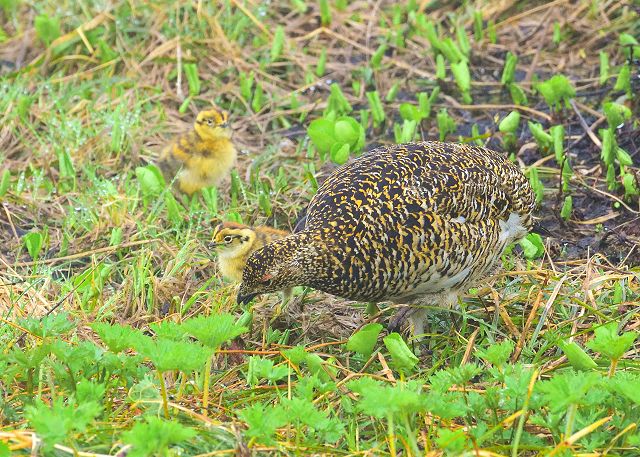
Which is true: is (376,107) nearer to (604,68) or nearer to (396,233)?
(604,68)

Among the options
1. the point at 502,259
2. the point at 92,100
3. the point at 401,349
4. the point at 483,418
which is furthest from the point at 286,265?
the point at 92,100

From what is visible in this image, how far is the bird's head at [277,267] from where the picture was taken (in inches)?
183

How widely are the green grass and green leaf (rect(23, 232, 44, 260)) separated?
0.01m

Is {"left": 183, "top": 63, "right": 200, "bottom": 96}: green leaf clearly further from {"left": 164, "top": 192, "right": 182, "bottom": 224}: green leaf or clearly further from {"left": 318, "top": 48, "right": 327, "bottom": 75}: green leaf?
{"left": 164, "top": 192, "right": 182, "bottom": 224}: green leaf

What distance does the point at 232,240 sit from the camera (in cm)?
561

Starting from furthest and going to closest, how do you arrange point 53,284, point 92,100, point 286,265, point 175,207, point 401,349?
1. point 92,100
2. point 175,207
3. point 53,284
4. point 286,265
5. point 401,349

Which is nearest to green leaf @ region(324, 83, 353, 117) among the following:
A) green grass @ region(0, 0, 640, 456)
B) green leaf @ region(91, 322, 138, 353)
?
green grass @ region(0, 0, 640, 456)

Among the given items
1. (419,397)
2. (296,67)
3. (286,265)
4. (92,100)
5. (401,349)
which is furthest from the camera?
(296,67)

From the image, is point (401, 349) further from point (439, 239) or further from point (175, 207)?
point (175, 207)

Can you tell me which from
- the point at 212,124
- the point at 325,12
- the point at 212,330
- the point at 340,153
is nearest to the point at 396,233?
the point at 212,330

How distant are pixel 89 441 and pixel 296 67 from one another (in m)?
5.14

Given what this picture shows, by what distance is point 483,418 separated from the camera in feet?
13.0

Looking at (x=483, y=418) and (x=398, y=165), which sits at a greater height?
(x=398, y=165)

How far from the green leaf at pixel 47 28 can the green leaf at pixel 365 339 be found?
16.0 feet
